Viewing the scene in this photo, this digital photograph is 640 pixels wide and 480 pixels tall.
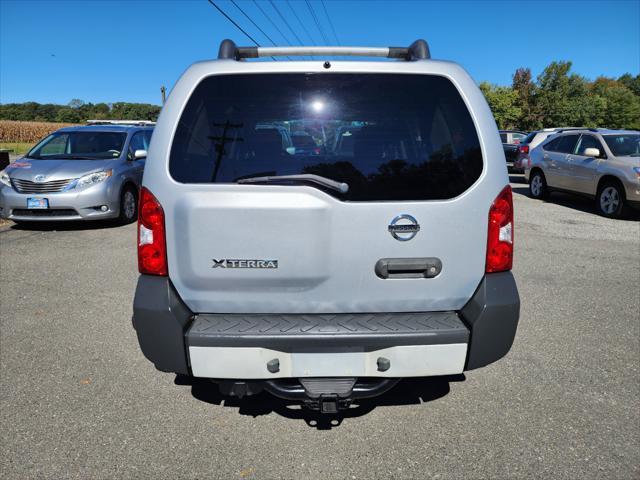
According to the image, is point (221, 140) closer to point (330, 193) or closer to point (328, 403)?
point (330, 193)

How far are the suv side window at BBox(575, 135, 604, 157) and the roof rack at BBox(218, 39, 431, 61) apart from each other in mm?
8644

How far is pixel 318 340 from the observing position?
6.95 ft

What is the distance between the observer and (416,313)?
228cm

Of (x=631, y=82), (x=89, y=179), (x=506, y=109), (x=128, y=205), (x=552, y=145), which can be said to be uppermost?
(x=631, y=82)

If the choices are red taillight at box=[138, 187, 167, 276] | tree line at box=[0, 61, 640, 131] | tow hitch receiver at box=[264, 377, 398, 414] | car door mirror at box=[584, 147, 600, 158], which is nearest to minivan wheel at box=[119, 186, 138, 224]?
red taillight at box=[138, 187, 167, 276]

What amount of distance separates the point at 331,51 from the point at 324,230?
1176 mm

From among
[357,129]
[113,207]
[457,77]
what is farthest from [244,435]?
[113,207]

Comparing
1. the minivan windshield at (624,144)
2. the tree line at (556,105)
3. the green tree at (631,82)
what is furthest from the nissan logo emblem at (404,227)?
the green tree at (631,82)

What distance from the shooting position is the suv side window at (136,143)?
28.6 feet

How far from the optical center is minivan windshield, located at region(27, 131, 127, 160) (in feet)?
27.8

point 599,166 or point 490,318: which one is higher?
point 599,166

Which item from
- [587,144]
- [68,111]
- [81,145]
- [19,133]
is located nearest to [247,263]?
[81,145]

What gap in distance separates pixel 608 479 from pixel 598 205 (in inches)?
353

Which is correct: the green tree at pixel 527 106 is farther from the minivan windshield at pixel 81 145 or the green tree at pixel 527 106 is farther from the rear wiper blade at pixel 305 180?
the rear wiper blade at pixel 305 180
